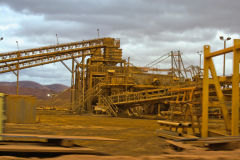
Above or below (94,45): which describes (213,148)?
below

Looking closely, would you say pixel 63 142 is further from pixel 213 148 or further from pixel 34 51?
pixel 34 51

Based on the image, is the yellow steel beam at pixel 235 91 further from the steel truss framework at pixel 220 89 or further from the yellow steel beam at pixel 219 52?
the yellow steel beam at pixel 219 52

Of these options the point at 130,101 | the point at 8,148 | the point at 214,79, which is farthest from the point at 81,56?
the point at 8,148

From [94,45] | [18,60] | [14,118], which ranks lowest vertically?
[14,118]

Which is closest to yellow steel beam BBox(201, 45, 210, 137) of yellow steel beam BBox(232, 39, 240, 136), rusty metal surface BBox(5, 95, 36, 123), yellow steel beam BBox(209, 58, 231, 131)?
yellow steel beam BBox(209, 58, 231, 131)

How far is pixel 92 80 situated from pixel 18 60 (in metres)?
11.0

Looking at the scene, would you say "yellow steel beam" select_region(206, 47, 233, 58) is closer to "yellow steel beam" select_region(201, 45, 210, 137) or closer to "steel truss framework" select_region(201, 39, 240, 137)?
"steel truss framework" select_region(201, 39, 240, 137)

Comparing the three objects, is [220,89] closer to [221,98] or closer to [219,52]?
[221,98]

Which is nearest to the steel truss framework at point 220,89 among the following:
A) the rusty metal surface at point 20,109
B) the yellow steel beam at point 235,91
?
the yellow steel beam at point 235,91

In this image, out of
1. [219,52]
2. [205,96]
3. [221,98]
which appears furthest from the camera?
[205,96]

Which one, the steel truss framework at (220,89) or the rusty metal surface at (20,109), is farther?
the rusty metal surface at (20,109)

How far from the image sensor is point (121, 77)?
34438 millimetres

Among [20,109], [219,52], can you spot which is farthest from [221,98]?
[20,109]

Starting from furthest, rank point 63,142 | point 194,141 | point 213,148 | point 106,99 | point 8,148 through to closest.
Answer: point 106,99 < point 194,141 < point 213,148 < point 63,142 < point 8,148
